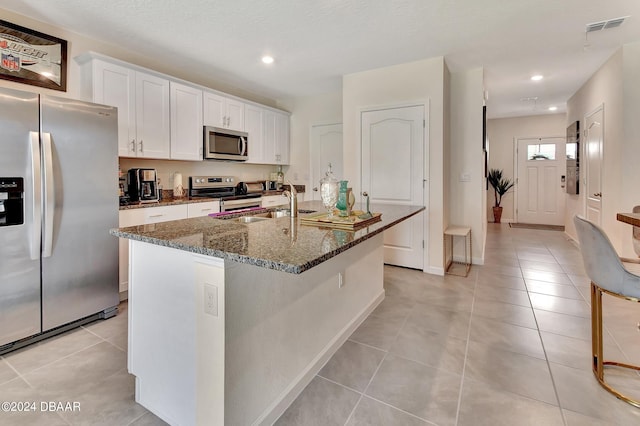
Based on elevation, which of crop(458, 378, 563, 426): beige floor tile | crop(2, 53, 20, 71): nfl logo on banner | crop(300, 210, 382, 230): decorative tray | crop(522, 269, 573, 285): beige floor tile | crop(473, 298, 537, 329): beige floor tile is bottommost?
crop(458, 378, 563, 426): beige floor tile

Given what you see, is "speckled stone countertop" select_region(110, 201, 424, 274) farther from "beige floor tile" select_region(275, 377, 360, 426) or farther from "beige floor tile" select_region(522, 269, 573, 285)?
"beige floor tile" select_region(522, 269, 573, 285)

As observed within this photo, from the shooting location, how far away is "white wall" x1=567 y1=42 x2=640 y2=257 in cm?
336

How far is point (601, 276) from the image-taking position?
5.55 ft

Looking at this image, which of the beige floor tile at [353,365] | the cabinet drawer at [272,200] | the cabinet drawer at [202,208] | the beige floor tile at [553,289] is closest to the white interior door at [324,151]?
the cabinet drawer at [272,200]

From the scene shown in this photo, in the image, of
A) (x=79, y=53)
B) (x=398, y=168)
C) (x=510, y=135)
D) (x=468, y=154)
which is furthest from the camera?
(x=510, y=135)

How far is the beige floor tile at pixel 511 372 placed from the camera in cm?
170

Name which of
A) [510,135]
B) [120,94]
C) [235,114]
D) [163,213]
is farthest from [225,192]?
[510,135]

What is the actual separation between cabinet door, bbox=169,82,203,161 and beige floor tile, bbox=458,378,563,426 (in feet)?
11.8

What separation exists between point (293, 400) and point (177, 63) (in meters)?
3.80

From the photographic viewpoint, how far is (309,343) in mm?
1816

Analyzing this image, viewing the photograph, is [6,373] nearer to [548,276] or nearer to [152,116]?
[152,116]

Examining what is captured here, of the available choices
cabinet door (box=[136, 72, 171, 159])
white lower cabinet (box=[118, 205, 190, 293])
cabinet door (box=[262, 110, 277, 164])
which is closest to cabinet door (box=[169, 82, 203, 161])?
cabinet door (box=[136, 72, 171, 159])

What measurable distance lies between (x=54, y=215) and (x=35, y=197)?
170 mm

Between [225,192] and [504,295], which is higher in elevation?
[225,192]
